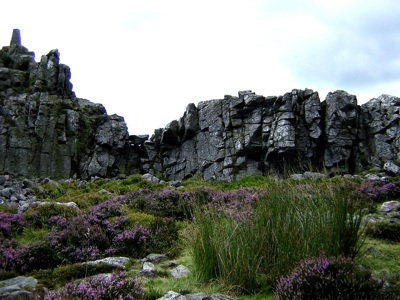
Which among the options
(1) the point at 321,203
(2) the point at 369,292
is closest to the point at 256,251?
(1) the point at 321,203

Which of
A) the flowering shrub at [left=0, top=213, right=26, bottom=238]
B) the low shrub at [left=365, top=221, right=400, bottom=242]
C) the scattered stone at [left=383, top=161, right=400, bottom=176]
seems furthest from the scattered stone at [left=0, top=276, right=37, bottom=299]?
the scattered stone at [left=383, top=161, right=400, bottom=176]

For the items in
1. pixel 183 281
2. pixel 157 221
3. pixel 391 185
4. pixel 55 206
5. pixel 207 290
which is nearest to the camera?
pixel 207 290

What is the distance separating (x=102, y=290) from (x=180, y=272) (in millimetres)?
2254

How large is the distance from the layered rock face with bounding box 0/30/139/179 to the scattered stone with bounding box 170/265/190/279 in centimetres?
2582

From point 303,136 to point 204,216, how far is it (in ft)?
81.2

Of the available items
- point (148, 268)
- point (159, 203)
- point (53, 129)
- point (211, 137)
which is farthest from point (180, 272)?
point (53, 129)

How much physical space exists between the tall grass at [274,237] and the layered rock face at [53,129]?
26870 millimetres

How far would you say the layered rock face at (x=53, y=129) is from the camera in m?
30.6

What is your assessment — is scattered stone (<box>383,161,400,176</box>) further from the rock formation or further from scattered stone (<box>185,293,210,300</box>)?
scattered stone (<box>185,293,210,300</box>)

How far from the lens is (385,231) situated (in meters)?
8.24

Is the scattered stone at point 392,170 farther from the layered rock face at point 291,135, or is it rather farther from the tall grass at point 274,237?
the tall grass at point 274,237

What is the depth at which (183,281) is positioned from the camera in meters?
6.26

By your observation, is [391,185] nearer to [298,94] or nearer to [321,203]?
[321,203]

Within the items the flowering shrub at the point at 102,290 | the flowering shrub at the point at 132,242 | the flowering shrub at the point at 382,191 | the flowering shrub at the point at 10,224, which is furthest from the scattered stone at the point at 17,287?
the flowering shrub at the point at 382,191
